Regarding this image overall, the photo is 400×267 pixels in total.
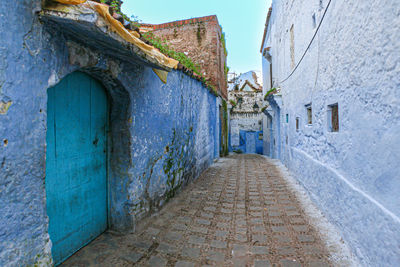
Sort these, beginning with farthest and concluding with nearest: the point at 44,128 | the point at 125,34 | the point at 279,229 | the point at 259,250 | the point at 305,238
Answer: the point at 279,229, the point at 305,238, the point at 259,250, the point at 125,34, the point at 44,128

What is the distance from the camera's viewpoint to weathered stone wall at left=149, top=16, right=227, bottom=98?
9578 mm

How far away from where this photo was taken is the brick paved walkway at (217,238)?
2605 mm

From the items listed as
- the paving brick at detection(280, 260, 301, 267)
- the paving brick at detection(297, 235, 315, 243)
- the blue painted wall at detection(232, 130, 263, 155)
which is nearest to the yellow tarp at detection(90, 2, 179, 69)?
the paving brick at detection(280, 260, 301, 267)

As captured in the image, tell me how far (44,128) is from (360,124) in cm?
325

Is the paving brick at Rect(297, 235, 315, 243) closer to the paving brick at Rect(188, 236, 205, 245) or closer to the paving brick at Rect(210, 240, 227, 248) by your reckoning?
the paving brick at Rect(210, 240, 227, 248)

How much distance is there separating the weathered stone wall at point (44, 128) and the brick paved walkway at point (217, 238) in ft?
1.18

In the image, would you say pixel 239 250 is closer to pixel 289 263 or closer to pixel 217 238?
pixel 217 238

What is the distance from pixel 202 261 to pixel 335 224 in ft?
6.93

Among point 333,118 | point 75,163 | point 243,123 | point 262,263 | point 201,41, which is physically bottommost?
point 262,263

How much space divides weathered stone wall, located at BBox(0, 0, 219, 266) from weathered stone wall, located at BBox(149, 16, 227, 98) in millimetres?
5519

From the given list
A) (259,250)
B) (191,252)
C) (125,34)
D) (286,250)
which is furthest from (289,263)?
(125,34)

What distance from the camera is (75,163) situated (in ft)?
8.59

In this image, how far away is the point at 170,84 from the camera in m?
4.48

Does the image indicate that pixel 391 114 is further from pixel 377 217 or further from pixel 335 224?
pixel 335 224
